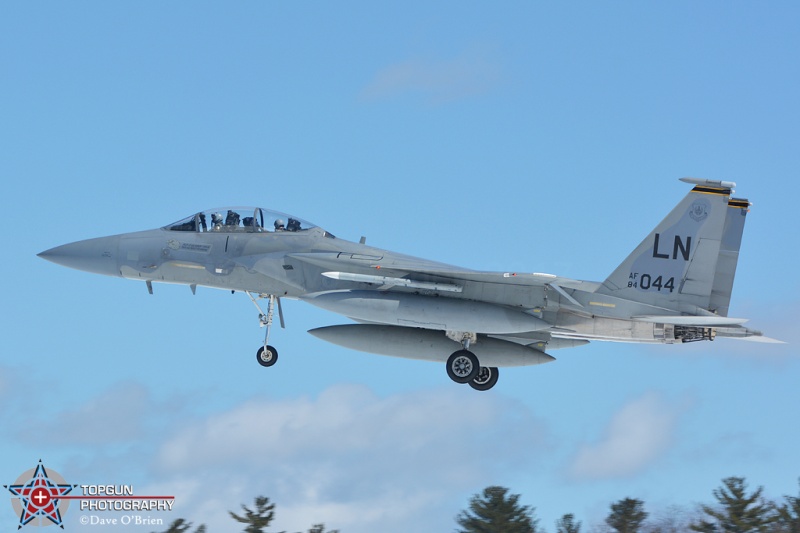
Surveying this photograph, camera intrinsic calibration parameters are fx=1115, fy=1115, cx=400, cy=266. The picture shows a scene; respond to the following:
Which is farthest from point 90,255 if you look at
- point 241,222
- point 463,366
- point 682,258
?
point 682,258

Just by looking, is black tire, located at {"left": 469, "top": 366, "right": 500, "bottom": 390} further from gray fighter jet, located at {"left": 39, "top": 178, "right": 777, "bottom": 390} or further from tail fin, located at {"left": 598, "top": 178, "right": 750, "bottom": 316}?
tail fin, located at {"left": 598, "top": 178, "right": 750, "bottom": 316}

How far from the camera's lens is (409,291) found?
22.3 meters

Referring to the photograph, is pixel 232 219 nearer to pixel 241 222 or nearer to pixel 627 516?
pixel 241 222

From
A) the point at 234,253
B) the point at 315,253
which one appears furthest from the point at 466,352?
the point at 234,253

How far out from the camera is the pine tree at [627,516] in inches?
1014

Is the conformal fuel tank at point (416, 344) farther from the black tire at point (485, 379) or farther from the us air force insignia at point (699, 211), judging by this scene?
the us air force insignia at point (699, 211)

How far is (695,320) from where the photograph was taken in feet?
67.7

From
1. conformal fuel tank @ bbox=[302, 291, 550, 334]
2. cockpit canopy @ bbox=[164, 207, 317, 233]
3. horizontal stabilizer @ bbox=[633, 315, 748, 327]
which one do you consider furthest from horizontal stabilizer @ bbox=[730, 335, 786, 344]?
cockpit canopy @ bbox=[164, 207, 317, 233]

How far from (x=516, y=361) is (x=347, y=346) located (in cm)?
362

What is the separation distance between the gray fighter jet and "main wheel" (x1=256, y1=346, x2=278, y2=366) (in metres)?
0.03

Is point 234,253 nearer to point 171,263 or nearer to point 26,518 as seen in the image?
point 171,263

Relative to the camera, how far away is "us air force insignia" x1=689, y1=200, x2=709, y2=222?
2119 centimetres

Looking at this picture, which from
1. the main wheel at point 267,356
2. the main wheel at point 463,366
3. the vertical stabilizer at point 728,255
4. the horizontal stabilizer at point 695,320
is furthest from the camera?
the main wheel at point 267,356

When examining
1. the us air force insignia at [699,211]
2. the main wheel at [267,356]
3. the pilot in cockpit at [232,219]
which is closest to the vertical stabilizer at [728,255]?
the us air force insignia at [699,211]
